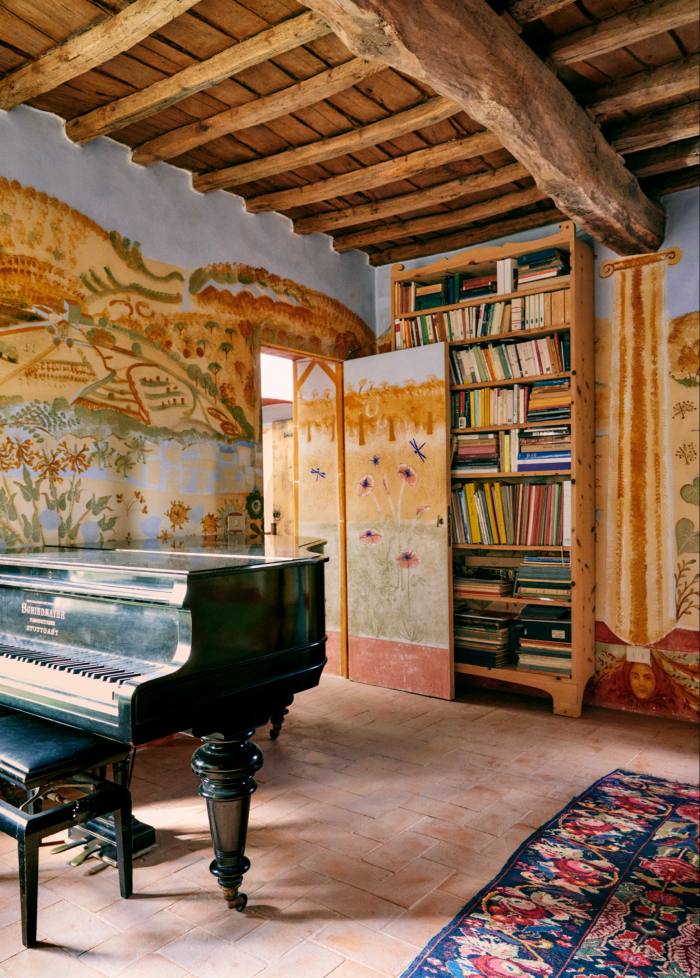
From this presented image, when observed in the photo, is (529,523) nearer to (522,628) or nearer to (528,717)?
(522,628)

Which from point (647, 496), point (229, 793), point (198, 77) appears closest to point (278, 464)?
point (647, 496)

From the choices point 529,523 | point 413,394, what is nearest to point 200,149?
point 413,394

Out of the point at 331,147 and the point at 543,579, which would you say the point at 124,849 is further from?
the point at 331,147

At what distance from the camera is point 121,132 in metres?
3.34

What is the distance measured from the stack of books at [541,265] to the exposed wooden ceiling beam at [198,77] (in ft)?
6.39

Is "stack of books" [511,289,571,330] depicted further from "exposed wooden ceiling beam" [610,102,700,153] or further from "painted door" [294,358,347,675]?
"painted door" [294,358,347,675]

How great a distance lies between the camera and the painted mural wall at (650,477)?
3844 millimetres

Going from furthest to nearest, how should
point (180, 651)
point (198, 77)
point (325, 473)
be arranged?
1. point (325, 473)
2. point (198, 77)
3. point (180, 651)

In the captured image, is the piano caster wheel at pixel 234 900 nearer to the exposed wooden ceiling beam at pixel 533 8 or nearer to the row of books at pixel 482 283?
the exposed wooden ceiling beam at pixel 533 8

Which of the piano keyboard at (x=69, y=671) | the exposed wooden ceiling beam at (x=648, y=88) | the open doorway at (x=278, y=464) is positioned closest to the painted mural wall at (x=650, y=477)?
the exposed wooden ceiling beam at (x=648, y=88)

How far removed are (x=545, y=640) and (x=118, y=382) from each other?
2.63 m

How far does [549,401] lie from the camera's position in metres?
3.99

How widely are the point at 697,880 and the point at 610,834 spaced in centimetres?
36

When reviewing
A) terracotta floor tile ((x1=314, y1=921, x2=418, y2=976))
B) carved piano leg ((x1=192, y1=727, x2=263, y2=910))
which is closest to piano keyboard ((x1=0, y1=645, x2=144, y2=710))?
carved piano leg ((x1=192, y1=727, x2=263, y2=910))
